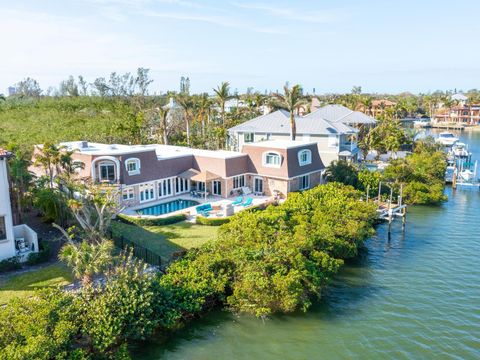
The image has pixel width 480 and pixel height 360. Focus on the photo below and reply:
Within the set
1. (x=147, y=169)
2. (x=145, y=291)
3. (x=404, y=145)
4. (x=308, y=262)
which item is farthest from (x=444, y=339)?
(x=404, y=145)

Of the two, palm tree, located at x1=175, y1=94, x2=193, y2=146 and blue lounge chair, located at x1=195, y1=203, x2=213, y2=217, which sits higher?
palm tree, located at x1=175, y1=94, x2=193, y2=146

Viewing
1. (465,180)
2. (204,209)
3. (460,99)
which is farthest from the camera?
(460,99)

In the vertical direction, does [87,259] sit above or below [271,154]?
below

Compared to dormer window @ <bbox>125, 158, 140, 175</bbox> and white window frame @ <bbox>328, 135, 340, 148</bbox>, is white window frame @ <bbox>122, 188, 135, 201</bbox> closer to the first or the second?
dormer window @ <bbox>125, 158, 140, 175</bbox>

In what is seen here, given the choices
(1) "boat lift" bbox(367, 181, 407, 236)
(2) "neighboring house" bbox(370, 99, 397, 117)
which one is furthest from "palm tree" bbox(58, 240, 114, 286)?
(2) "neighboring house" bbox(370, 99, 397, 117)

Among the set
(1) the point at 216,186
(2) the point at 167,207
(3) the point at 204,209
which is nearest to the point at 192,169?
(1) the point at 216,186

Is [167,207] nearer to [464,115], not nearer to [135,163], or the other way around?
[135,163]

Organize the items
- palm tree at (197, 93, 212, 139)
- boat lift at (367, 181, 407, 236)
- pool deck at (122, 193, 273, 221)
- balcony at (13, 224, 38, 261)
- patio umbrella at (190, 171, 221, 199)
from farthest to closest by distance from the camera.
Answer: palm tree at (197, 93, 212, 139)
patio umbrella at (190, 171, 221, 199)
boat lift at (367, 181, 407, 236)
pool deck at (122, 193, 273, 221)
balcony at (13, 224, 38, 261)
